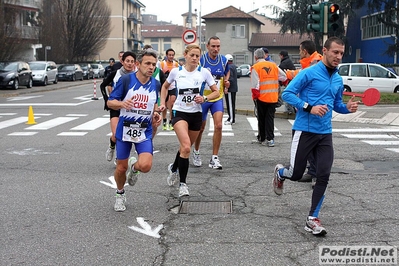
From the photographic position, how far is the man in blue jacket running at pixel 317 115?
5.71 metres

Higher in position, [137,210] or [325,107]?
[325,107]

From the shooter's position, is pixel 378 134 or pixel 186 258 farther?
pixel 378 134

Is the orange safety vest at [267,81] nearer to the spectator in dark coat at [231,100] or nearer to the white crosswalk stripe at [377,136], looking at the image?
the white crosswalk stripe at [377,136]

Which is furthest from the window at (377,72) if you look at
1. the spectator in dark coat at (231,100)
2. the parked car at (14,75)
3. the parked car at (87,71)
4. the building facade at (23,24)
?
the parked car at (87,71)

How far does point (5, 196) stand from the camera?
7.48 meters

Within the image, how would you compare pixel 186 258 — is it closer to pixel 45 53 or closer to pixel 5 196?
pixel 5 196

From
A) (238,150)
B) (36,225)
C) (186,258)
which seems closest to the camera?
(186,258)

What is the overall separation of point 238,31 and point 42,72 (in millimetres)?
43279

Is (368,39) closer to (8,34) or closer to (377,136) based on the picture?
(8,34)

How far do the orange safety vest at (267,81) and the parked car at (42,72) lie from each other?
2960 centimetres

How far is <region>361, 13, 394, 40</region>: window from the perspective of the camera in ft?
142

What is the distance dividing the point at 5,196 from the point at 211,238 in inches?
124

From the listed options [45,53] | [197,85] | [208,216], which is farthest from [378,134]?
[45,53]

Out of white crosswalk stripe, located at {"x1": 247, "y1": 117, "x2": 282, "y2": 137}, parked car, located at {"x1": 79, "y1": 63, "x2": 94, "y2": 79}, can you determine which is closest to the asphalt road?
white crosswalk stripe, located at {"x1": 247, "y1": 117, "x2": 282, "y2": 137}
